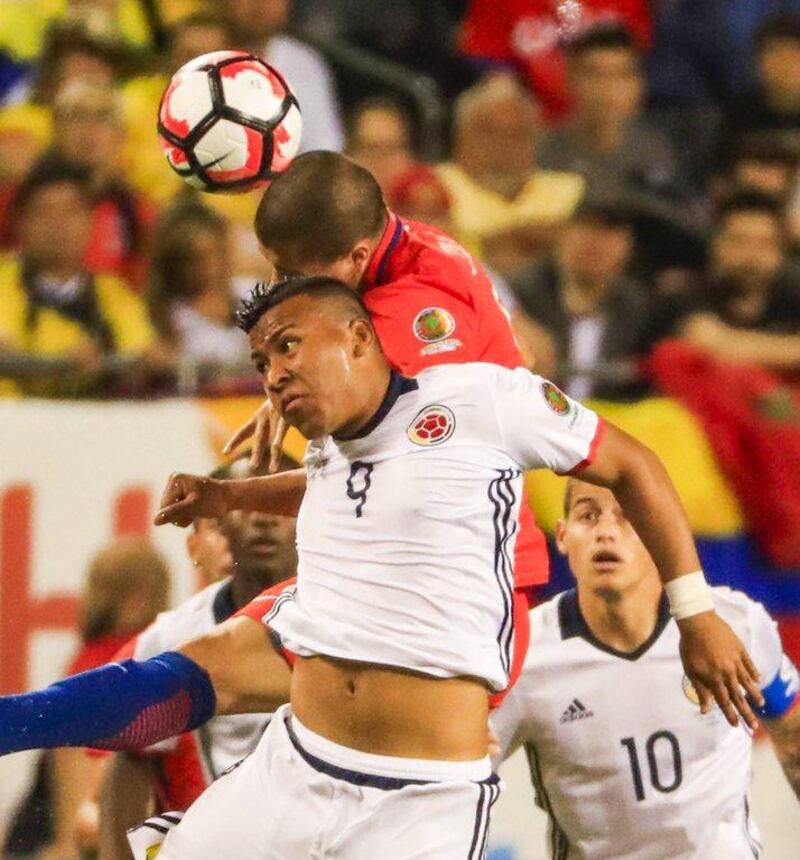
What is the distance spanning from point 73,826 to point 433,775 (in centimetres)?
Answer: 225

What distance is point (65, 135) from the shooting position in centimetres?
631

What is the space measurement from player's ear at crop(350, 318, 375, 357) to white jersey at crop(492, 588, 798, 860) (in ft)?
3.86

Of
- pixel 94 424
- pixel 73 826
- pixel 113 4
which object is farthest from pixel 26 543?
pixel 113 4

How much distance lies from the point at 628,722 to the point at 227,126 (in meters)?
1.59

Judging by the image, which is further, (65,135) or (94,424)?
(65,135)

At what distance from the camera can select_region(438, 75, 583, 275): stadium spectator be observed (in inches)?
265

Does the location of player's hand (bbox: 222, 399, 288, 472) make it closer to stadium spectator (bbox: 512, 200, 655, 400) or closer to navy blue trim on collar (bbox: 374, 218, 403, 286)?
navy blue trim on collar (bbox: 374, 218, 403, 286)

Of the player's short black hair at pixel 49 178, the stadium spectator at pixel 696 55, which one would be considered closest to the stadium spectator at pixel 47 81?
the player's short black hair at pixel 49 178

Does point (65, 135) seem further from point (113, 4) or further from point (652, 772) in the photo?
point (652, 772)

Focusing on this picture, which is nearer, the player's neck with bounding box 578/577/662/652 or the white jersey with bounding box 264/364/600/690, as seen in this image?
the white jersey with bounding box 264/364/600/690

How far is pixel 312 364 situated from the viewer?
328 centimetres

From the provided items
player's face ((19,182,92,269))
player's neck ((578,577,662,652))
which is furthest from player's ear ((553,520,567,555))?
player's face ((19,182,92,269))

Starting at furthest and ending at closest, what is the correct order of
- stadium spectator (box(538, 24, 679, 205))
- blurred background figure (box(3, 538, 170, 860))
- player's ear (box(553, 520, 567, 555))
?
stadium spectator (box(538, 24, 679, 205)), blurred background figure (box(3, 538, 170, 860)), player's ear (box(553, 520, 567, 555))

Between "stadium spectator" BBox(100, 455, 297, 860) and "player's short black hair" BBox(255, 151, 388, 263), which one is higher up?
"player's short black hair" BBox(255, 151, 388, 263)
